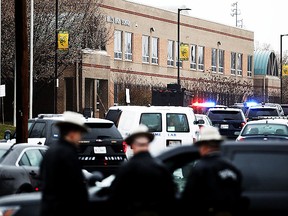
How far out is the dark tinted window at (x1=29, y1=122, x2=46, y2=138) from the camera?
86.1ft

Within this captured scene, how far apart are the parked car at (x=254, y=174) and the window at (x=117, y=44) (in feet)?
198

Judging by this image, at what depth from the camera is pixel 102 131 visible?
24.1 metres

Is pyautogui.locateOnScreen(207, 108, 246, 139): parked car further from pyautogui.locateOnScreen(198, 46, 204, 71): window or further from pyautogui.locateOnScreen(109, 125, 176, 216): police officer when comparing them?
pyautogui.locateOnScreen(198, 46, 204, 71): window

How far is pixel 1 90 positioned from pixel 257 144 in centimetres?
3000

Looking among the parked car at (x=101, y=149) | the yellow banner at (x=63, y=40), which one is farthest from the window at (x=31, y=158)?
the yellow banner at (x=63, y=40)

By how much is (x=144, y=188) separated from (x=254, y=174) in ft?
4.04

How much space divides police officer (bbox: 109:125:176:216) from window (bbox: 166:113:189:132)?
63.3ft

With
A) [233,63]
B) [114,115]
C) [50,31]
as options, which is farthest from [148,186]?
[233,63]

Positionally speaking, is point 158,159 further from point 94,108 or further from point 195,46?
point 195,46

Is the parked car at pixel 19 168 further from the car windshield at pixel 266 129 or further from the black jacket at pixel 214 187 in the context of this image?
the car windshield at pixel 266 129

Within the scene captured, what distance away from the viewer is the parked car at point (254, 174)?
9.82m

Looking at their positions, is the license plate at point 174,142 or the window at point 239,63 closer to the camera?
the license plate at point 174,142

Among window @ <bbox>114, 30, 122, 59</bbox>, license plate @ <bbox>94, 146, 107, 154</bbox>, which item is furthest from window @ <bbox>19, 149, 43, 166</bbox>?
window @ <bbox>114, 30, 122, 59</bbox>

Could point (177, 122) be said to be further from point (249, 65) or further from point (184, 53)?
point (249, 65)
